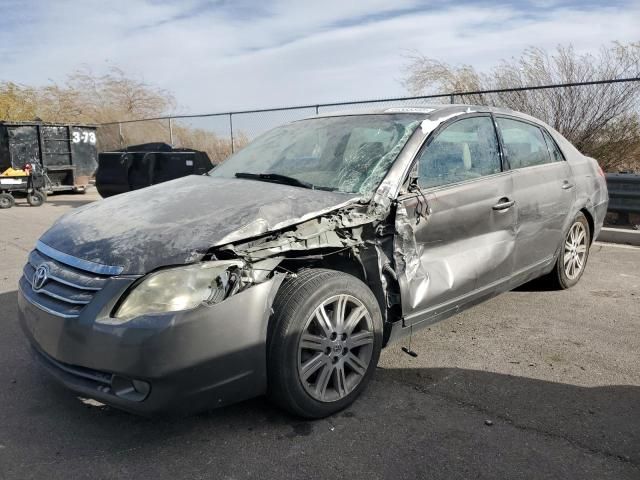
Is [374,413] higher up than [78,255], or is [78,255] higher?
[78,255]

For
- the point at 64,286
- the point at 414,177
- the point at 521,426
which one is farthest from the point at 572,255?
the point at 64,286

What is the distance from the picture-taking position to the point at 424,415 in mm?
2994

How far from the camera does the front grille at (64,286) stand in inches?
104

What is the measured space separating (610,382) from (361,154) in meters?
2.09

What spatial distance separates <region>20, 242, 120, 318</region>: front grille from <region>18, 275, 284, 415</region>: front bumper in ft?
0.20

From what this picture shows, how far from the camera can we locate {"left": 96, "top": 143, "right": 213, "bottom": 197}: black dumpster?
10781mm

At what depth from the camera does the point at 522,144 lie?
4.44 meters

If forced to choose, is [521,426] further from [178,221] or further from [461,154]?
[178,221]

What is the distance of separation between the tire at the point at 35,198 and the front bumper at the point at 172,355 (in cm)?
1211

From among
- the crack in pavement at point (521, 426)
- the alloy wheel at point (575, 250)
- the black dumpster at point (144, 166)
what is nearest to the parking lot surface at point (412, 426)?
the crack in pavement at point (521, 426)

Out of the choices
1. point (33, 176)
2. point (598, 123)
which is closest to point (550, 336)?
point (598, 123)

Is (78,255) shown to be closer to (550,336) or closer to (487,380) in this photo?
(487,380)

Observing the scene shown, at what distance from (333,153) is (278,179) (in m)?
0.42

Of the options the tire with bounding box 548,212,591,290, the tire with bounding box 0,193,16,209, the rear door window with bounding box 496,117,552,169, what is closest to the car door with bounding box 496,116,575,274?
the rear door window with bounding box 496,117,552,169
